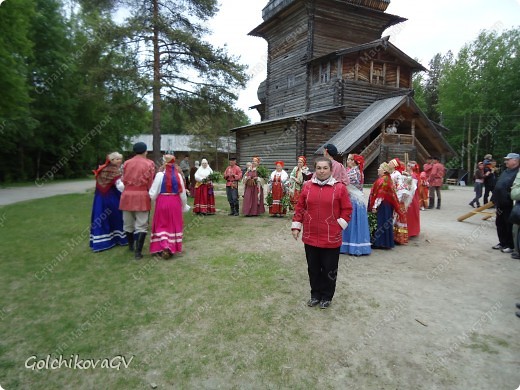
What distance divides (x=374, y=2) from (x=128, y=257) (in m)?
24.4

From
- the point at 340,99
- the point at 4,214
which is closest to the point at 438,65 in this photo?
the point at 340,99

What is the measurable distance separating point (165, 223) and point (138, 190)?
0.80 m

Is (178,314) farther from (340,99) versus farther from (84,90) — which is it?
(340,99)

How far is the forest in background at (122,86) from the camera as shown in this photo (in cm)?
1509

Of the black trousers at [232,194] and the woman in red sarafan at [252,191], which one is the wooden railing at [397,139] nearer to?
the woman in red sarafan at [252,191]

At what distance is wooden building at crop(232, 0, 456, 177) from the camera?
19.4 metres

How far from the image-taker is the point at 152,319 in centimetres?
393

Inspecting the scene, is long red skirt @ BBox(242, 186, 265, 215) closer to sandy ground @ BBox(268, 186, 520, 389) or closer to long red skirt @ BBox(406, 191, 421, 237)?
sandy ground @ BBox(268, 186, 520, 389)

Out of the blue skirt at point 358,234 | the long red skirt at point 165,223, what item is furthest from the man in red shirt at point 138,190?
the blue skirt at point 358,234

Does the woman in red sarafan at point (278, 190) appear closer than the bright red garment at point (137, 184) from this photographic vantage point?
No

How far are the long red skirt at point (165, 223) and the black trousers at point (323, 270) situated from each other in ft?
9.99

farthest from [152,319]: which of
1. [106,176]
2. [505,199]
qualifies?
[505,199]

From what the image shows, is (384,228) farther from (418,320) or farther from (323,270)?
(323,270)

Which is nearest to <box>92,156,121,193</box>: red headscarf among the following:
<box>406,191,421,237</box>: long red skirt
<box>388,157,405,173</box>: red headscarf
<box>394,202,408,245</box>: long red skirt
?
<box>388,157,405,173</box>: red headscarf
